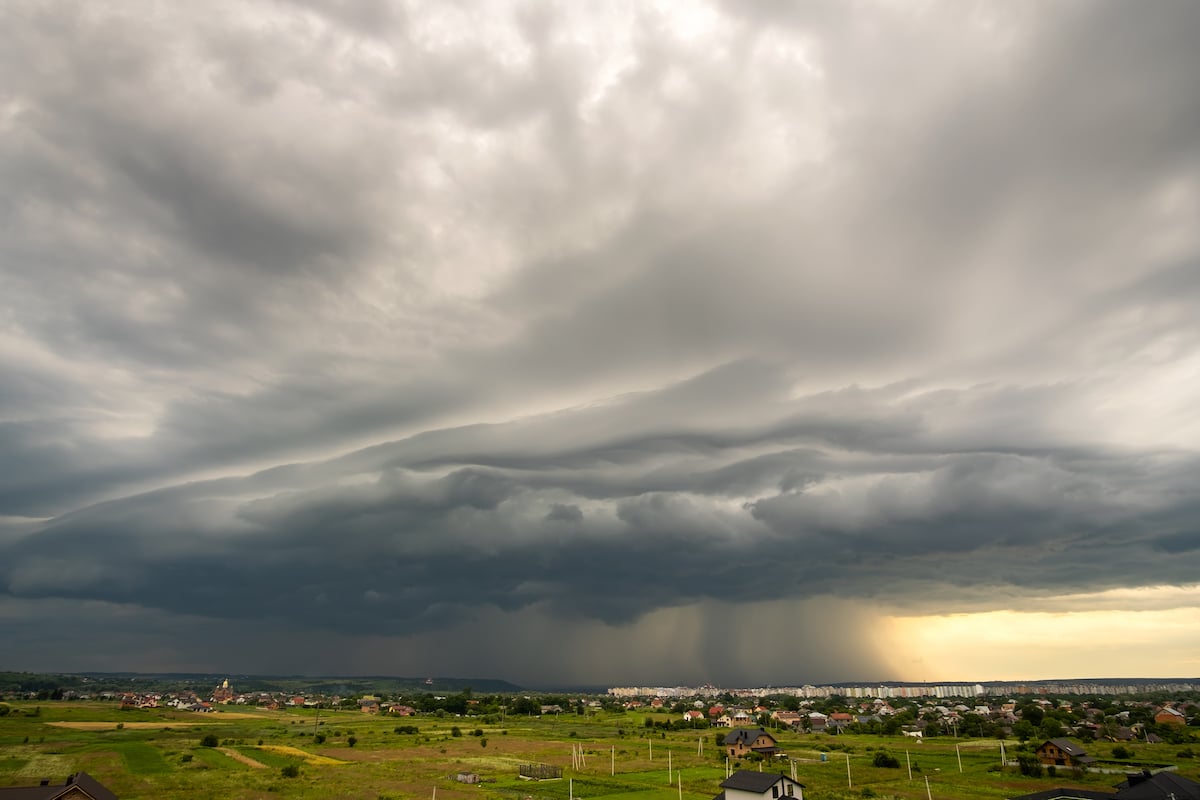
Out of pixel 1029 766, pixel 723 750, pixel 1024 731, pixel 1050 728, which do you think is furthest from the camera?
pixel 1024 731

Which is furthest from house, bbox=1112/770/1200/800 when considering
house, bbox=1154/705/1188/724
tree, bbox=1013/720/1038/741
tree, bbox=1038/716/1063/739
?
house, bbox=1154/705/1188/724

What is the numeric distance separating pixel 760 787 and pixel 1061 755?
61611 millimetres

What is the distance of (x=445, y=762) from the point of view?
9450cm

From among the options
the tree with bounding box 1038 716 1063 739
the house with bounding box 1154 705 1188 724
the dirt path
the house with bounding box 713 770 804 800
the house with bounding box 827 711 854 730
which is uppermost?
the house with bounding box 713 770 804 800

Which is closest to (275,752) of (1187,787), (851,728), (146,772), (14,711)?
(146,772)

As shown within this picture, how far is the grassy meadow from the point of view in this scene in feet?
232

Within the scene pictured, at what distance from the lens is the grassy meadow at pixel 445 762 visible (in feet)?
232

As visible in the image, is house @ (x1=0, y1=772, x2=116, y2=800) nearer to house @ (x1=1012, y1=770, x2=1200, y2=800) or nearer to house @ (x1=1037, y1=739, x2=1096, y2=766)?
house @ (x1=1012, y1=770, x2=1200, y2=800)

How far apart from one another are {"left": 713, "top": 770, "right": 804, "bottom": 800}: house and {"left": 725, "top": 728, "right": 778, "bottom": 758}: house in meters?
46.5

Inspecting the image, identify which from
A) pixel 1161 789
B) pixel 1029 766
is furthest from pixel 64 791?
pixel 1029 766

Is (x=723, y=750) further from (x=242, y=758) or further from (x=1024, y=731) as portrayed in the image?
(x=1024, y=731)

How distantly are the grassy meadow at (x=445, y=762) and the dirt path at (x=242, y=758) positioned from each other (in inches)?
12.0

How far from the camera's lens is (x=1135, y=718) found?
509ft

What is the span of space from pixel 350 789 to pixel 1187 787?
7758 centimetres
